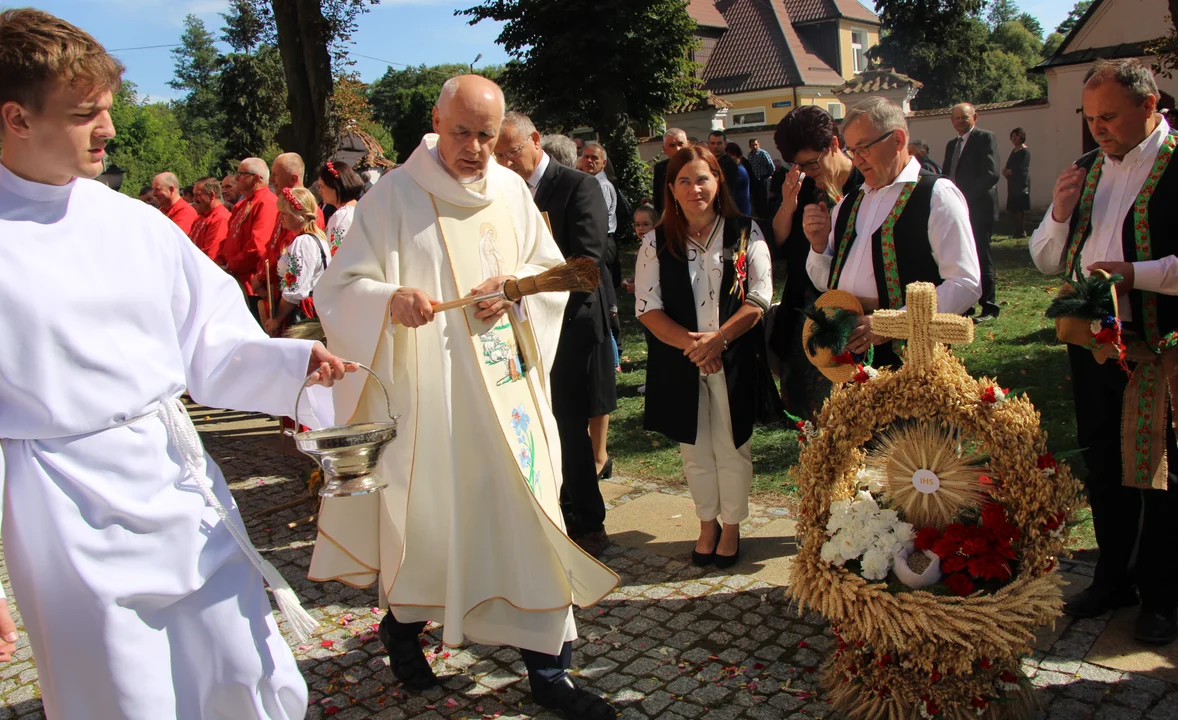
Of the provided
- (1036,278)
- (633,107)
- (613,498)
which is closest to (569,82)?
(633,107)

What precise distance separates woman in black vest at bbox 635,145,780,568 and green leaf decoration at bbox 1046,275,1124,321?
1.54m

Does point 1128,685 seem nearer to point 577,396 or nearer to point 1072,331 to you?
point 1072,331

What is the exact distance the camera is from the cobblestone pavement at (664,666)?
357cm

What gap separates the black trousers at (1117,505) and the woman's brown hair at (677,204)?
5.56 ft

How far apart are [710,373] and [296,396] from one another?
2.40 m

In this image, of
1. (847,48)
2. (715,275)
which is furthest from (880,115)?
(847,48)

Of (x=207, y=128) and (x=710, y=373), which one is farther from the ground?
(x=207, y=128)

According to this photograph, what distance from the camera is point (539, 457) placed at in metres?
3.82

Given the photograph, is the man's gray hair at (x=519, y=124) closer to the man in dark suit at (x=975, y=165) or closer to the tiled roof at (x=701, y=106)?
the man in dark suit at (x=975, y=165)

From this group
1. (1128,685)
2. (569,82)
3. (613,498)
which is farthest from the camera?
(569,82)

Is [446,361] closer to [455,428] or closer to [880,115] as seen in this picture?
[455,428]

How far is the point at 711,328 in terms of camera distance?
4805mm

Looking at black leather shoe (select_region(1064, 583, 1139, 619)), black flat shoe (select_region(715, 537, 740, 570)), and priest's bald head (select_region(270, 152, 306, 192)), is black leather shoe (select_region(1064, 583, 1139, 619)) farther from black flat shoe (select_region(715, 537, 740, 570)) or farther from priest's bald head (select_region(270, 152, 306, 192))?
priest's bald head (select_region(270, 152, 306, 192))

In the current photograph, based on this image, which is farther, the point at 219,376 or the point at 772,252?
the point at 772,252
